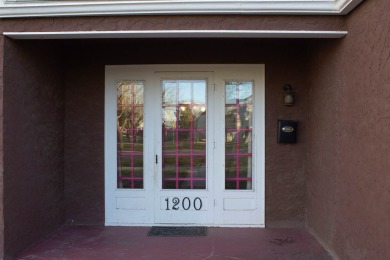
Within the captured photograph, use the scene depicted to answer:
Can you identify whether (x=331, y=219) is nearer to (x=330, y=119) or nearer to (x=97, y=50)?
(x=330, y=119)

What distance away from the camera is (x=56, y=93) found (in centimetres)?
523

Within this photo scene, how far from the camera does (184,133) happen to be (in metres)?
5.50

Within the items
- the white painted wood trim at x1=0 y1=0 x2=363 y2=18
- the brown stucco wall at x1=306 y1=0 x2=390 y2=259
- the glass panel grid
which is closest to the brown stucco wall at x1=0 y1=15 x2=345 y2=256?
the glass panel grid

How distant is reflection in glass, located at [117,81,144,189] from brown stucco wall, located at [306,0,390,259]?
2358 mm

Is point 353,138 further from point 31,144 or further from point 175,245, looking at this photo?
point 31,144

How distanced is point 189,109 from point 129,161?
114 centimetres

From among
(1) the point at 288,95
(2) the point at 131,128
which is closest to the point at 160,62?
(2) the point at 131,128

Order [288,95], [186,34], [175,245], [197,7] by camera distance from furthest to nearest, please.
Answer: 1. [288,95]
2. [175,245]
3. [186,34]
4. [197,7]

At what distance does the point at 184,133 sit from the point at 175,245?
5.16 ft

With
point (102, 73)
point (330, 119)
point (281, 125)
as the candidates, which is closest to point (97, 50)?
point (102, 73)

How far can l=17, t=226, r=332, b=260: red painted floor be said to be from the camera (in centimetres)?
438

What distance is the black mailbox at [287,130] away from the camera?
5.27m

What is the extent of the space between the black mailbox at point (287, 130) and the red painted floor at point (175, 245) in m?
1.25

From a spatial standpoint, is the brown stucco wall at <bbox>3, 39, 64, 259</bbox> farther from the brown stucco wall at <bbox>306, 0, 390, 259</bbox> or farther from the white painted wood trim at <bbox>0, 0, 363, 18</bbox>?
the brown stucco wall at <bbox>306, 0, 390, 259</bbox>
